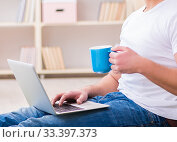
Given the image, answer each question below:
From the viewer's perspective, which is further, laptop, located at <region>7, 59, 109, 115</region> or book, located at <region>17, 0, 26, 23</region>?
book, located at <region>17, 0, 26, 23</region>

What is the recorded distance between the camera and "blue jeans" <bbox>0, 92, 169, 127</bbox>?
3.58 ft

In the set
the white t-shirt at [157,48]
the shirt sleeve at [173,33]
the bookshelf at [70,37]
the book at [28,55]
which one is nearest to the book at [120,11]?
the bookshelf at [70,37]

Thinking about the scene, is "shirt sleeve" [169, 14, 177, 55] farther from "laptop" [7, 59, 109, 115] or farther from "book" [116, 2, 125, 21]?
"book" [116, 2, 125, 21]

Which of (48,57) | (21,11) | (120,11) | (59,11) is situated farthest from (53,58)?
(120,11)

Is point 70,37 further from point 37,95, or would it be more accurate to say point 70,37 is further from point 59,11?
point 37,95

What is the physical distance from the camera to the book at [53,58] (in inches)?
162

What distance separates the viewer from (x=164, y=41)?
115 centimetres

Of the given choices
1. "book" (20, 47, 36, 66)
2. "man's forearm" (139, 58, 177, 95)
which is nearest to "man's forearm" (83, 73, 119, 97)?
"man's forearm" (139, 58, 177, 95)

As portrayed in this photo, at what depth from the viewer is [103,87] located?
1429 millimetres

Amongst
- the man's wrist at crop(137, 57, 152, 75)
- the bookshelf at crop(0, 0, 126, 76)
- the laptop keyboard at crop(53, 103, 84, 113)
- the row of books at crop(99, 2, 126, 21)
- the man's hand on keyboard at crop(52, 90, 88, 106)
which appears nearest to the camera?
the man's wrist at crop(137, 57, 152, 75)

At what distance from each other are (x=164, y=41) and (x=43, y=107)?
0.44 metres

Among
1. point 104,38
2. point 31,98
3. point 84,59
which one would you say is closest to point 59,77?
point 84,59

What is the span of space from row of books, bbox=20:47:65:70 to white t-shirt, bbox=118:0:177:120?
114 inches

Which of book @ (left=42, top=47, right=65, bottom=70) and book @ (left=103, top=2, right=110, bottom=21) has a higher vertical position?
book @ (left=103, top=2, right=110, bottom=21)
